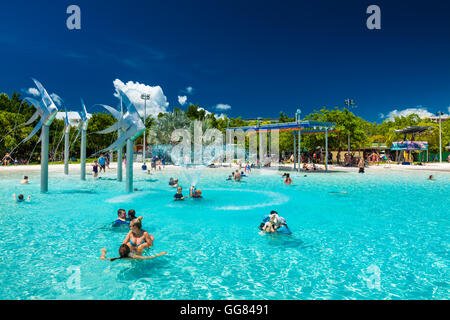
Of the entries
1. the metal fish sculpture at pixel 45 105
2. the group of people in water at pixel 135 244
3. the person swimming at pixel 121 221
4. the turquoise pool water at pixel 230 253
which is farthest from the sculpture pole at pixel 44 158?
the group of people in water at pixel 135 244

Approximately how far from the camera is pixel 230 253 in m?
7.66

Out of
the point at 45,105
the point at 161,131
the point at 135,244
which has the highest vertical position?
the point at 161,131

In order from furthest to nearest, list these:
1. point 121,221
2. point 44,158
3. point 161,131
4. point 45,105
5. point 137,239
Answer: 1. point 161,131
2. point 44,158
3. point 45,105
4. point 121,221
5. point 137,239

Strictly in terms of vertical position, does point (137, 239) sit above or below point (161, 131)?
below

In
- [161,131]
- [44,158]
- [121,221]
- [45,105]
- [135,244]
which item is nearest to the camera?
[135,244]

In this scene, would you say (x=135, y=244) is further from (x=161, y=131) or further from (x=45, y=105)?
(x=161, y=131)

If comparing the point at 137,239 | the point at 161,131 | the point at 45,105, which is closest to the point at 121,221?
the point at 137,239

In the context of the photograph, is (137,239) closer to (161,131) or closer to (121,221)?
(121,221)

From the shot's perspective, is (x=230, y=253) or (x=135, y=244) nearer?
(x=135, y=244)

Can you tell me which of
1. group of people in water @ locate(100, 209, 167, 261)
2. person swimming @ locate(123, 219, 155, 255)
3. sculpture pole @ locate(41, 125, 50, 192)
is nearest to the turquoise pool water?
group of people in water @ locate(100, 209, 167, 261)

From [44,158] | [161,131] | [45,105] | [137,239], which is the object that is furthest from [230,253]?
[161,131]

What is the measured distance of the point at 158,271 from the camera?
651 centimetres
